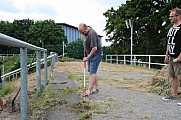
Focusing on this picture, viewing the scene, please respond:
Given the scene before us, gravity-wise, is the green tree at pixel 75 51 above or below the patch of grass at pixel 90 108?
above

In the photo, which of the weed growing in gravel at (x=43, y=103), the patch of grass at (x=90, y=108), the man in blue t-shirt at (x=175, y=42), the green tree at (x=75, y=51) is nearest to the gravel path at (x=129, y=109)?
the patch of grass at (x=90, y=108)

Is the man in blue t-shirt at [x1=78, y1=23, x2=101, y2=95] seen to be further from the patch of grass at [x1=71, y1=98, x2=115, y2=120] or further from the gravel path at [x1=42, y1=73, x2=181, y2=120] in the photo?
the patch of grass at [x1=71, y1=98, x2=115, y2=120]

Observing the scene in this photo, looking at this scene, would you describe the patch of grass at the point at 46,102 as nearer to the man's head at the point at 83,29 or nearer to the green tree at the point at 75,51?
the man's head at the point at 83,29

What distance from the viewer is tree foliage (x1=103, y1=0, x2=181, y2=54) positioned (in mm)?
29847

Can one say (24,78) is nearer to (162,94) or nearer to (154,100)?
(154,100)

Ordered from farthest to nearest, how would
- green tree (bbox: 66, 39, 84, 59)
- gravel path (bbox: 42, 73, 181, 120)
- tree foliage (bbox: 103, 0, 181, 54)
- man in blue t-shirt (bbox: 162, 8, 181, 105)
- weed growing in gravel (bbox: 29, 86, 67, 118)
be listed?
green tree (bbox: 66, 39, 84, 59) < tree foliage (bbox: 103, 0, 181, 54) < man in blue t-shirt (bbox: 162, 8, 181, 105) < weed growing in gravel (bbox: 29, 86, 67, 118) < gravel path (bbox: 42, 73, 181, 120)

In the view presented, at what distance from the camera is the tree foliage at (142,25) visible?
1175 inches

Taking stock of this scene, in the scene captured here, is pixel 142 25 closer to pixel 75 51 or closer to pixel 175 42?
pixel 75 51

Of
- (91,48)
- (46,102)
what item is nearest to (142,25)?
(91,48)

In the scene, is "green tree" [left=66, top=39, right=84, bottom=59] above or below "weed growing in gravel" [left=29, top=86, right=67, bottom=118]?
above

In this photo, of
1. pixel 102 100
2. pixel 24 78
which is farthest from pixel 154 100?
pixel 24 78

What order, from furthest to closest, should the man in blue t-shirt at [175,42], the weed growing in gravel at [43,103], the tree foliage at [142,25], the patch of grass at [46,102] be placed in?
the tree foliage at [142,25]
the man in blue t-shirt at [175,42]
the patch of grass at [46,102]
the weed growing in gravel at [43,103]

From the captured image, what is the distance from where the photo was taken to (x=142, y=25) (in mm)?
32031

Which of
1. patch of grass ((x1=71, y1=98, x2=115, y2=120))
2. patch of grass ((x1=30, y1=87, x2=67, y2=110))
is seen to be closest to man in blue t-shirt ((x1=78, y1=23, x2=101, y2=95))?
patch of grass ((x1=30, y1=87, x2=67, y2=110))
